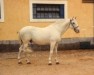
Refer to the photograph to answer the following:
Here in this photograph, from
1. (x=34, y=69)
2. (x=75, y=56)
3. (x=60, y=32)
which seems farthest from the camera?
(x=75, y=56)

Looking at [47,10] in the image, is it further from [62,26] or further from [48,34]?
[48,34]

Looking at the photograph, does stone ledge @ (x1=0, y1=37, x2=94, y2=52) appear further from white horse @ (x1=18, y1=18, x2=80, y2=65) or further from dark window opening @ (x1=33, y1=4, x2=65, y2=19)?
white horse @ (x1=18, y1=18, x2=80, y2=65)

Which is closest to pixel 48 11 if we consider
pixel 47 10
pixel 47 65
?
pixel 47 10

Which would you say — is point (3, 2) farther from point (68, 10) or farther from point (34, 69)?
point (34, 69)

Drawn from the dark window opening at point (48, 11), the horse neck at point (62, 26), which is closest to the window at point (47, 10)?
the dark window opening at point (48, 11)

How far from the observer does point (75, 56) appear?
1526cm

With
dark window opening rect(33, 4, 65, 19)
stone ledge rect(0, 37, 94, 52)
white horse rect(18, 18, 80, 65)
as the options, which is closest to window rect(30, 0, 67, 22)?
dark window opening rect(33, 4, 65, 19)

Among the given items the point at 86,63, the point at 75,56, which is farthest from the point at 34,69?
the point at 75,56

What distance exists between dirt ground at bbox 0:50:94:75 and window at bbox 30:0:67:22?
235 cm

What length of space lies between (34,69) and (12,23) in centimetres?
600

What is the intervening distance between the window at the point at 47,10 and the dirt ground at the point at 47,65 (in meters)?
2.35

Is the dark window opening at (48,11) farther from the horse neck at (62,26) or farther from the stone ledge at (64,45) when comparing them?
the horse neck at (62,26)

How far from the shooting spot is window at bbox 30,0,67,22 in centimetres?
1717

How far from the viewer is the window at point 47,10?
17172mm
